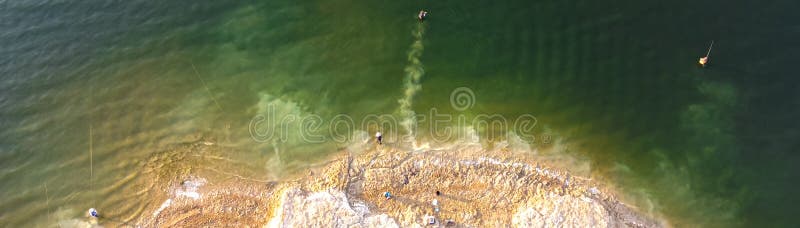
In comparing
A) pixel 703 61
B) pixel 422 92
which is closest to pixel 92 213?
pixel 422 92

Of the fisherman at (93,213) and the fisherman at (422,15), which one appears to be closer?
the fisherman at (93,213)

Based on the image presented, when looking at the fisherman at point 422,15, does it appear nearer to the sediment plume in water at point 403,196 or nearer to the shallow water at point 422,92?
the shallow water at point 422,92

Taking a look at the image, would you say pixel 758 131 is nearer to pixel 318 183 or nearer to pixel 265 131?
pixel 318 183

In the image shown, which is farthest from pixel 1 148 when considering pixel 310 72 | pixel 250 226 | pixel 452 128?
pixel 452 128

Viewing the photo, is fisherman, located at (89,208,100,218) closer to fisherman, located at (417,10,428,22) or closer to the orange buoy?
fisherman, located at (417,10,428,22)

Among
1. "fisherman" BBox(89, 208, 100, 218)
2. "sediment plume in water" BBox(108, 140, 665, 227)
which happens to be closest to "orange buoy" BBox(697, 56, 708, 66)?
"sediment plume in water" BBox(108, 140, 665, 227)

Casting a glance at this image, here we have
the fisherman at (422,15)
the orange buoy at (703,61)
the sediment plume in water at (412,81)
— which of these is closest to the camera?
the orange buoy at (703,61)

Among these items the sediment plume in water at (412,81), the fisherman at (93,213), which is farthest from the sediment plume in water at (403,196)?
the fisherman at (93,213)
